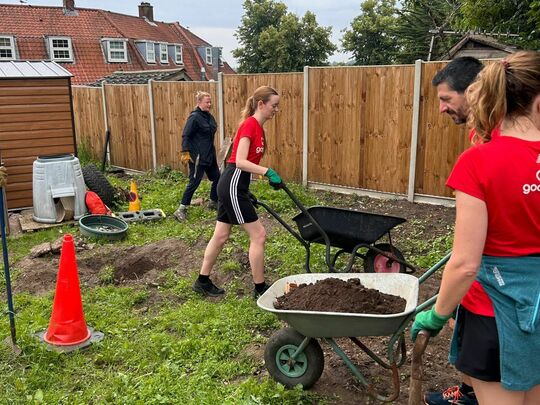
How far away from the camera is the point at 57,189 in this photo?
776 centimetres

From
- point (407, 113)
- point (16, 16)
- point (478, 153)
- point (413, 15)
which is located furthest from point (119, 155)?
point (16, 16)

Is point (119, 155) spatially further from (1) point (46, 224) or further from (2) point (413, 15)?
(2) point (413, 15)

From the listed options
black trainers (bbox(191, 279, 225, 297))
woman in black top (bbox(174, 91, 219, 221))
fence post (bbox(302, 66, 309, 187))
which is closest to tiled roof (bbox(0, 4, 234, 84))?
fence post (bbox(302, 66, 309, 187))

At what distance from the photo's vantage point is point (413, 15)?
82.3 ft

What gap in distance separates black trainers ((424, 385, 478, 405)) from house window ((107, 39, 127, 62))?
30.9 metres

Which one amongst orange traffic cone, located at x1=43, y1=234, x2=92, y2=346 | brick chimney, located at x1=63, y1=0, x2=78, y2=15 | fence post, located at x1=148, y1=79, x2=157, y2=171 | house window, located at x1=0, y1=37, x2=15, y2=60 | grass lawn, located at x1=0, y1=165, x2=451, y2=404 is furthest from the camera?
brick chimney, located at x1=63, y1=0, x2=78, y2=15

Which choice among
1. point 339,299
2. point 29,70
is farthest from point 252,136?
point 29,70

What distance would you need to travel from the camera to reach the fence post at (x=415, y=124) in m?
7.73

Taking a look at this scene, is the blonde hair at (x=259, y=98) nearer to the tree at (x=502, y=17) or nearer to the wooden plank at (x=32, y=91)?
the tree at (x=502, y=17)

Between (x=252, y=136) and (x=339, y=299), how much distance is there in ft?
5.79

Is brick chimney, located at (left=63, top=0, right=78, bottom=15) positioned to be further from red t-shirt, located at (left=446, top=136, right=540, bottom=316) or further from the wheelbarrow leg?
red t-shirt, located at (left=446, top=136, right=540, bottom=316)

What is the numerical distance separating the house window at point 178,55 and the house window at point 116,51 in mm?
6145

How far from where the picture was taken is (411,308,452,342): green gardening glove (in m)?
2.16

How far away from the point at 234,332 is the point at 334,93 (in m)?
5.55
